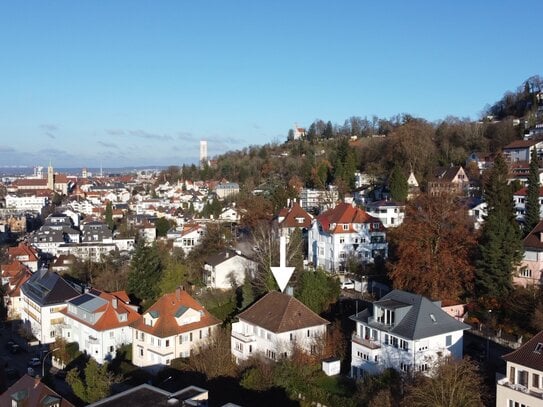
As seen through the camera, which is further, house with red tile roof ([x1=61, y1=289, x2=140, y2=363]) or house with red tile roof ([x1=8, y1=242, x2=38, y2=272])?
house with red tile roof ([x1=8, y1=242, x2=38, y2=272])

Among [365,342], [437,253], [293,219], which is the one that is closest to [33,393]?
[365,342]

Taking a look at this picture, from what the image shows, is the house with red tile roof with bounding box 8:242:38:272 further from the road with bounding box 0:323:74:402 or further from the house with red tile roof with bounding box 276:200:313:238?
the house with red tile roof with bounding box 276:200:313:238

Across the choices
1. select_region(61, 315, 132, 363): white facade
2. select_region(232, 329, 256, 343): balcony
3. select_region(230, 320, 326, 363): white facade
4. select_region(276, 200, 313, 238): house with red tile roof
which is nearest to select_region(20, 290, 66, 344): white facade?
select_region(61, 315, 132, 363): white facade

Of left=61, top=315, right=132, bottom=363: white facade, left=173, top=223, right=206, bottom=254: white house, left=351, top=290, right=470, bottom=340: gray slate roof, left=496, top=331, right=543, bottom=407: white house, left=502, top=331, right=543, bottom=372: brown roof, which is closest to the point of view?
left=496, top=331, right=543, bottom=407: white house

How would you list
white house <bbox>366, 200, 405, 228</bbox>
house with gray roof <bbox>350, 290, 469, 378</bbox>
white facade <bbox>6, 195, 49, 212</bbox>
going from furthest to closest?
white facade <bbox>6, 195, 49, 212</bbox> < white house <bbox>366, 200, 405, 228</bbox> < house with gray roof <bbox>350, 290, 469, 378</bbox>

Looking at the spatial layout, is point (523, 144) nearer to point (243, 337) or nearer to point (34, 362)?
point (243, 337)

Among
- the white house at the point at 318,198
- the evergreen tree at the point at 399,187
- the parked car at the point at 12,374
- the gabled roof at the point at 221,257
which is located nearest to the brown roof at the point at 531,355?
the gabled roof at the point at 221,257
